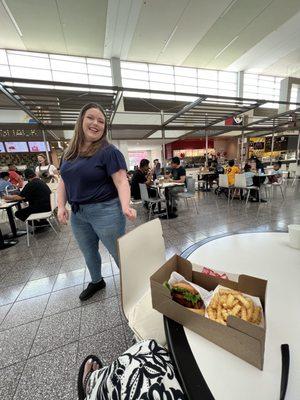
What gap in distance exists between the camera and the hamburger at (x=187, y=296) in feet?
2.09

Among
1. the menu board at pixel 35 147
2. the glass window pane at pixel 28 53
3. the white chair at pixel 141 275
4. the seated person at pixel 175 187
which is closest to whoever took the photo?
the white chair at pixel 141 275

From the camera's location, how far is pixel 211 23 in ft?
21.4

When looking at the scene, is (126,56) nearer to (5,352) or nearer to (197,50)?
(197,50)

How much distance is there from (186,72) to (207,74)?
4.16ft

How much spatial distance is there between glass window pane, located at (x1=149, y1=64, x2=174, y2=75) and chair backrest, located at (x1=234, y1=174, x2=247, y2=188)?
7320 millimetres

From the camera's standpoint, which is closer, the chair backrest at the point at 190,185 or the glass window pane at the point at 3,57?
the chair backrest at the point at 190,185

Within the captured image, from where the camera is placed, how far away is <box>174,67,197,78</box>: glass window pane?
9.65 m

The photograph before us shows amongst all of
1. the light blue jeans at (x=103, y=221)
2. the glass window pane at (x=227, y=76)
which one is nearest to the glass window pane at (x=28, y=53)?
the glass window pane at (x=227, y=76)

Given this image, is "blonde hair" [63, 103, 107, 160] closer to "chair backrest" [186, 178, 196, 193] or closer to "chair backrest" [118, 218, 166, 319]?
"chair backrest" [118, 218, 166, 319]

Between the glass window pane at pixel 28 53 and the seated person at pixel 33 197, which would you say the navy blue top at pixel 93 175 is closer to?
the seated person at pixel 33 197

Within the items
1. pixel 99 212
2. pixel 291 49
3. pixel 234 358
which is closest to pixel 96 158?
pixel 99 212

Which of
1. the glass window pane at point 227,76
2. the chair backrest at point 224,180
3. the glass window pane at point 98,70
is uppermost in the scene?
the glass window pane at point 227,76

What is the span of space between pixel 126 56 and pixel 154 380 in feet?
33.4

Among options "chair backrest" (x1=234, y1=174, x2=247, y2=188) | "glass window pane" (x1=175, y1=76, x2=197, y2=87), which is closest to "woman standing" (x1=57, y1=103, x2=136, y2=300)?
"chair backrest" (x1=234, y1=174, x2=247, y2=188)
